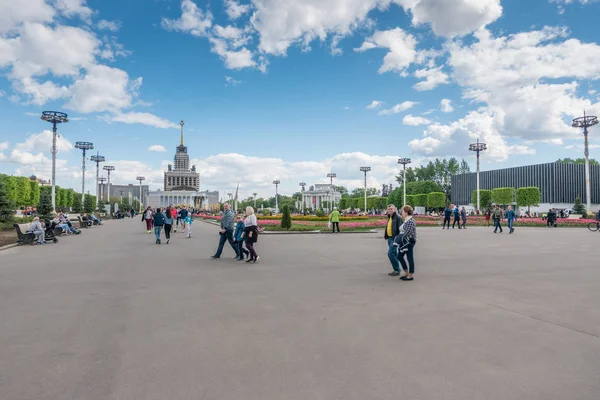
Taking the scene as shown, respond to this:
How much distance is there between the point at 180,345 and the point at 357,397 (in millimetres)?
2213

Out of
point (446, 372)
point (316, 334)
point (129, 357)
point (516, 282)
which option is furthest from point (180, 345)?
point (516, 282)

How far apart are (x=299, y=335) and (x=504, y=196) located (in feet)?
260

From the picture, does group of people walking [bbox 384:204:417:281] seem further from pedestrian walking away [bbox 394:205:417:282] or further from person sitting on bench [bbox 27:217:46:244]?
person sitting on bench [bbox 27:217:46:244]

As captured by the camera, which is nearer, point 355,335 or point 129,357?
point 129,357

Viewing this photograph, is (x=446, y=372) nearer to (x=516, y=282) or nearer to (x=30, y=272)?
(x=516, y=282)

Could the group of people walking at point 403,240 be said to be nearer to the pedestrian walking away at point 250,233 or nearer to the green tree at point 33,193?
the pedestrian walking away at point 250,233

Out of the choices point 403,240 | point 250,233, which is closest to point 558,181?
point 250,233

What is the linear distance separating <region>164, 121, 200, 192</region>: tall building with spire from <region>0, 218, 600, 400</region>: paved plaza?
591 ft

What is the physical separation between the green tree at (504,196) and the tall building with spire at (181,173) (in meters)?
135

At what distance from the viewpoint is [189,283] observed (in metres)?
8.33

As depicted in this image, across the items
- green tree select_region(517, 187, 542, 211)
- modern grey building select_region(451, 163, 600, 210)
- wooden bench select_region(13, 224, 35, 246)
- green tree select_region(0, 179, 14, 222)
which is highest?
modern grey building select_region(451, 163, 600, 210)

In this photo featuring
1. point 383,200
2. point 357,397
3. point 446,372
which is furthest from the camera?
point 383,200

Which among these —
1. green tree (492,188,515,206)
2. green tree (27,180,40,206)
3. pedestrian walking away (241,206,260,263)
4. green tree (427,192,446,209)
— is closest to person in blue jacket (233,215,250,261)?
pedestrian walking away (241,206,260,263)

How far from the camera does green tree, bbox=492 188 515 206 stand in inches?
2908
